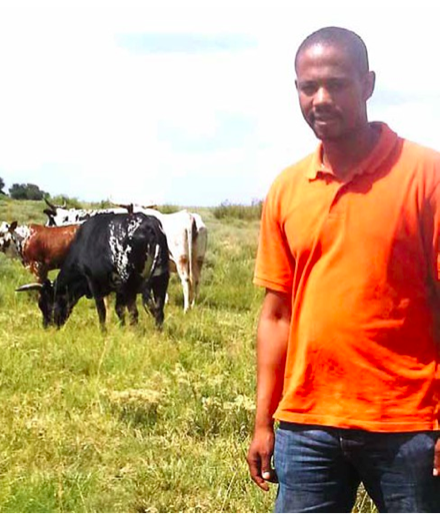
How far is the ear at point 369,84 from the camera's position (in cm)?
307

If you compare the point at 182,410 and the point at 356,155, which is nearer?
the point at 356,155

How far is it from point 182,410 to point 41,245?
9882 mm

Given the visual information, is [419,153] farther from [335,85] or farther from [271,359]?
[271,359]

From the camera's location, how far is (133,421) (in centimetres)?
702

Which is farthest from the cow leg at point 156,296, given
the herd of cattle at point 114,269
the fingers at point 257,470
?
the fingers at point 257,470

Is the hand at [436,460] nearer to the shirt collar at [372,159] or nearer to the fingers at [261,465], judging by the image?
the fingers at [261,465]

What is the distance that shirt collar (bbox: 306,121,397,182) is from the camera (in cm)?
299

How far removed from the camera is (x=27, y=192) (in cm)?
3819

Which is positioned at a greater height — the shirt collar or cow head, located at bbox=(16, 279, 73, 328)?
the shirt collar

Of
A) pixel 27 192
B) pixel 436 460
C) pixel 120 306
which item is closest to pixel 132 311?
pixel 120 306

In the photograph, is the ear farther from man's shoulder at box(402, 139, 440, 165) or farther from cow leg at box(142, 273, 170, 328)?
cow leg at box(142, 273, 170, 328)

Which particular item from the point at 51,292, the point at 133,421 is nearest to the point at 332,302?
the point at 133,421

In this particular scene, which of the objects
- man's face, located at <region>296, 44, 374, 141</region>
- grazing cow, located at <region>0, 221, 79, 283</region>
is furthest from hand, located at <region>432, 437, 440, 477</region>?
grazing cow, located at <region>0, 221, 79, 283</region>

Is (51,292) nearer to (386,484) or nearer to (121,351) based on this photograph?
(121,351)
